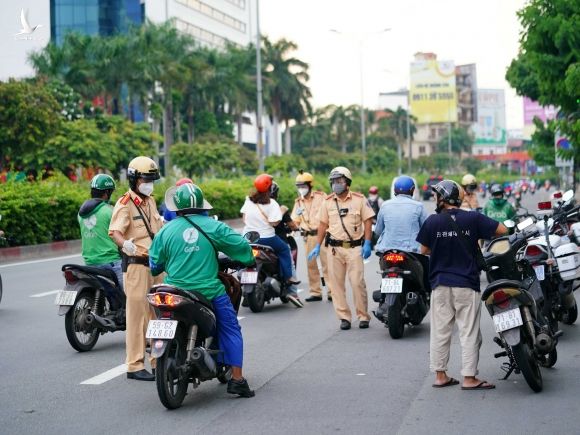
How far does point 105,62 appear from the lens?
59781mm

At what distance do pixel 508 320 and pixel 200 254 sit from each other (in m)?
2.24

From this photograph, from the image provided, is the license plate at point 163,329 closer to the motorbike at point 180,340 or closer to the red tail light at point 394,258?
the motorbike at point 180,340

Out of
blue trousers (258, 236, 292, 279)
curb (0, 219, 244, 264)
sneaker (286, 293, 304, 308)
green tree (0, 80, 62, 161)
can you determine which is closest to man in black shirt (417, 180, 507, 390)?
blue trousers (258, 236, 292, 279)

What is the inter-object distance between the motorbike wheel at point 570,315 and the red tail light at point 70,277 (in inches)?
195

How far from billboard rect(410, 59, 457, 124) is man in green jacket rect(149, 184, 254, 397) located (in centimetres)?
15437

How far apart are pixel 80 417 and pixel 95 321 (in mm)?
2710

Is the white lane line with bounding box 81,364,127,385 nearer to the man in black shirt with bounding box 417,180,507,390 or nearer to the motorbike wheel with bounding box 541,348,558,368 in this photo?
the man in black shirt with bounding box 417,180,507,390

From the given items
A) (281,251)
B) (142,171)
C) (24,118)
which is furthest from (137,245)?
(24,118)

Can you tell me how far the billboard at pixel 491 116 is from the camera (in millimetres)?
190250

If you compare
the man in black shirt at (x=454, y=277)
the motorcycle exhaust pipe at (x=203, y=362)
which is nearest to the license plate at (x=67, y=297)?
the motorcycle exhaust pipe at (x=203, y=362)

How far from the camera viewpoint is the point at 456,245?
25.3 ft

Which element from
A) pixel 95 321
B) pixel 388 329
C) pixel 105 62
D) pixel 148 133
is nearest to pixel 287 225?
pixel 388 329

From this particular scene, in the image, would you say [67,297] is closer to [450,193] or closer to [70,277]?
[70,277]

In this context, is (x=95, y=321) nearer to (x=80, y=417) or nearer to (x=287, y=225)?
(x=80, y=417)
